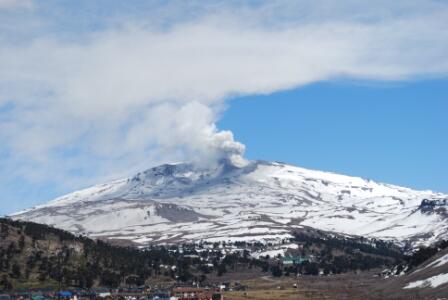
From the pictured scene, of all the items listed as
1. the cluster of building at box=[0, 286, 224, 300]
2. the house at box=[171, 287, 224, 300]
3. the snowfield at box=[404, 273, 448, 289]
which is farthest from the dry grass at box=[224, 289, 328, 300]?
the snowfield at box=[404, 273, 448, 289]

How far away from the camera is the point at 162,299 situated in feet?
594

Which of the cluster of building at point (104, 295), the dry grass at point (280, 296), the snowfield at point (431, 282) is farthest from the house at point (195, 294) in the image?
the snowfield at point (431, 282)

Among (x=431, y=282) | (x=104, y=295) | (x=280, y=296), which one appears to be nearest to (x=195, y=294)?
(x=280, y=296)

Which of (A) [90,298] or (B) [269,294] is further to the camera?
(B) [269,294]

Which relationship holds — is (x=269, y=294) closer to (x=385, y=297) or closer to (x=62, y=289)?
(x=385, y=297)

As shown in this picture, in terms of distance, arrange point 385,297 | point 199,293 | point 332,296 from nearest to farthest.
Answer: point 385,297 → point 332,296 → point 199,293

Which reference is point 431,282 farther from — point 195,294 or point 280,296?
point 195,294

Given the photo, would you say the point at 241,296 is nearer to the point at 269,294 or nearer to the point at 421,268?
the point at 269,294

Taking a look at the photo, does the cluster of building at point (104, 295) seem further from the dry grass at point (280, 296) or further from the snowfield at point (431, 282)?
the snowfield at point (431, 282)

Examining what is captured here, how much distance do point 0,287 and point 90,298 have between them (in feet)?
102

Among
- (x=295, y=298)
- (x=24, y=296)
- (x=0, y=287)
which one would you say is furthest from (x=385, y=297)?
(x=0, y=287)

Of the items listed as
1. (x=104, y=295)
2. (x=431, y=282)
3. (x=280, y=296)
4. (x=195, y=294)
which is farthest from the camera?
(x=104, y=295)

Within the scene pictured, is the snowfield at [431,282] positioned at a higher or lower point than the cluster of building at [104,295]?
lower

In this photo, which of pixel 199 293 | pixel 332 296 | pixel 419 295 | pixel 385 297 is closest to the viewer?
pixel 419 295
